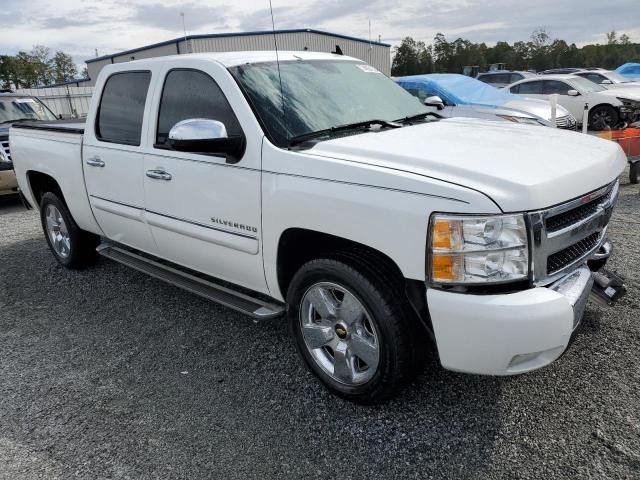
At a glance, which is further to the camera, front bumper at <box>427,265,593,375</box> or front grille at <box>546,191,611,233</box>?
→ front grille at <box>546,191,611,233</box>

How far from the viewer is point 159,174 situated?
12.2 feet

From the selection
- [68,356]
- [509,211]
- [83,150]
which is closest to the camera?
[509,211]

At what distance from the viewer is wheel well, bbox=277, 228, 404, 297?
108 inches

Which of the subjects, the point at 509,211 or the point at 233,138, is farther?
the point at 233,138

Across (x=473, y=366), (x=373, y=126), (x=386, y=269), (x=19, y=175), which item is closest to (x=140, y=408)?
(x=386, y=269)

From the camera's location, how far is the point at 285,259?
3.18 metres

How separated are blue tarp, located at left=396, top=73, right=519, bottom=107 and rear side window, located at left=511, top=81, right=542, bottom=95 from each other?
208 inches

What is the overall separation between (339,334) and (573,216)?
1.33m

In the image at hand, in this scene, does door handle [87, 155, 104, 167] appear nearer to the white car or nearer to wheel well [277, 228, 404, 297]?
wheel well [277, 228, 404, 297]

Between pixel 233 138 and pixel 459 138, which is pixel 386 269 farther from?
pixel 233 138

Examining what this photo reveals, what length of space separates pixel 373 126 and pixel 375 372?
1.55 m

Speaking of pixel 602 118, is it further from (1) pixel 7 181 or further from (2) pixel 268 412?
(2) pixel 268 412

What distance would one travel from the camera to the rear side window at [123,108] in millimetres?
4035

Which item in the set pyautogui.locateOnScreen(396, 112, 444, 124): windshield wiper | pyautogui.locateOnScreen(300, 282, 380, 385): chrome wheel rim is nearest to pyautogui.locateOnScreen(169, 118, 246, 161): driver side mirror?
pyautogui.locateOnScreen(300, 282, 380, 385): chrome wheel rim
